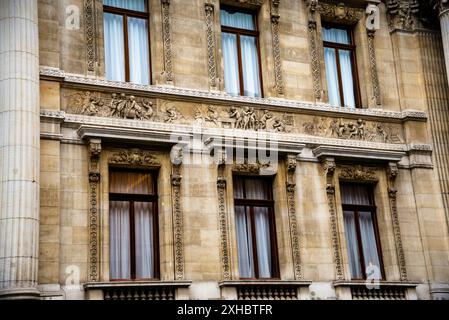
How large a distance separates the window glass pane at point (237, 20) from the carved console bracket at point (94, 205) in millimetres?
5639

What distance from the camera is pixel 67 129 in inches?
701

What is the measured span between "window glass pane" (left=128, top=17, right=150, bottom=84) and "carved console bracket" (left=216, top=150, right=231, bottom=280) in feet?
9.21

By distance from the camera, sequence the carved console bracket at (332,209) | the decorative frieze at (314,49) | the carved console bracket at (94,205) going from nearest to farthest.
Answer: the carved console bracket at (94,205) < the carved console bracket at (332,209) < the decorative frieze at (314,49)

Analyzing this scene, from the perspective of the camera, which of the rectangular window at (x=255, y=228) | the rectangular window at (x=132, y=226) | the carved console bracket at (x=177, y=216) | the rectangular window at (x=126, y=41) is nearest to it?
the rectangular window at (x=132, y=226)

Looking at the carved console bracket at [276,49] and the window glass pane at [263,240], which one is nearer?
the window glass pane at [263,240]

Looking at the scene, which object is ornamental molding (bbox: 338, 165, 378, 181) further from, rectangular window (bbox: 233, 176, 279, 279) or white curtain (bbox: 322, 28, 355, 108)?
rectangular window (bbox: 233, 176, 279, 279)

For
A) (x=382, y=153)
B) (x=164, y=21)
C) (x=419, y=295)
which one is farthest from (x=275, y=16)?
(x=419, y=295)

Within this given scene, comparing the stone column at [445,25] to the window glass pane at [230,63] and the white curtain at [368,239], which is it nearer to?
the white curtain at [368,239]

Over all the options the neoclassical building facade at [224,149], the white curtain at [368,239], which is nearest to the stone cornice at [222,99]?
the neoclassical building facade at [224,149]

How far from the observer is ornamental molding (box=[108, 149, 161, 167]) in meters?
18.2

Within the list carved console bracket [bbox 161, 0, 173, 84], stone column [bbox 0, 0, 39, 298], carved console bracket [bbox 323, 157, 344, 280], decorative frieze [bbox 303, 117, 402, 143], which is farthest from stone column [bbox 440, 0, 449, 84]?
stone column [bbox 0, 0, 39, 298]

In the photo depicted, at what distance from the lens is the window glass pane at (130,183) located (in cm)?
1834

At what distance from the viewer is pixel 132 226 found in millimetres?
18250
